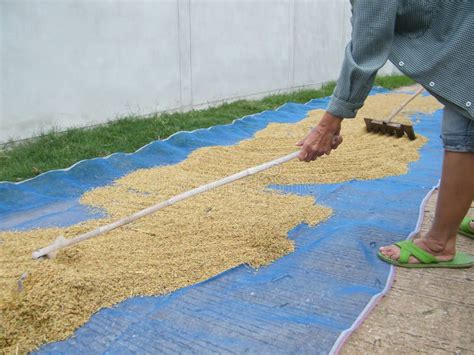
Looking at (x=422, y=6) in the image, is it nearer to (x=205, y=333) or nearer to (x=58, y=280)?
(x=205, y=333)

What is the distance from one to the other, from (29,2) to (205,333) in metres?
3.33

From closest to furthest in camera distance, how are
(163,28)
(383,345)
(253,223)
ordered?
1. (383,345)
2. (253,223)
3. (163,28)

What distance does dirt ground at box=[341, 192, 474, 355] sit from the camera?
4.83 feet

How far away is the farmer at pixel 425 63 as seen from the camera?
156 centimetres

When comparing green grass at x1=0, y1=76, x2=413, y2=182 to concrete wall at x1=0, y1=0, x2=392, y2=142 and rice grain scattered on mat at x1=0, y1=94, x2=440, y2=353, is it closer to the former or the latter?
concrete wall at x1=0, y1=0, x2=392, y2=142

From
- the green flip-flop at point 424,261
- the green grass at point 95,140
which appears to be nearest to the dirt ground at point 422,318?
the green flip-flop at point 424,261

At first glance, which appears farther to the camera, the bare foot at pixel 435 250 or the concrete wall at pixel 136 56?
the concrete wall at pixel 136 56

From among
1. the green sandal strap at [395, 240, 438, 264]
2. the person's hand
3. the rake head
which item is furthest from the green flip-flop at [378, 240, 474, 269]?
the rake head

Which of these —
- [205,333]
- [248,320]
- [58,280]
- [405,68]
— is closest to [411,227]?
[405,68]

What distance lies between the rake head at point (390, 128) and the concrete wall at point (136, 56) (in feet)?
7.30

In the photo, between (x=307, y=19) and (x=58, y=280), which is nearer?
(x=58, y=280)

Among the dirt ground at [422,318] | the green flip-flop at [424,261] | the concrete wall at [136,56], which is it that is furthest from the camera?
the concrete wall at [136,56]

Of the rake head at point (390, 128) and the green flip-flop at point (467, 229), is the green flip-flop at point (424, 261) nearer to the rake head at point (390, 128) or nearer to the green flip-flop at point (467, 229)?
the green flip-flop at point (467, 229)

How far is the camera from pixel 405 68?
1.67 m
